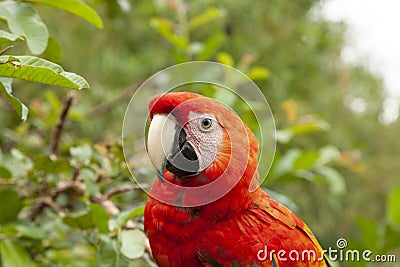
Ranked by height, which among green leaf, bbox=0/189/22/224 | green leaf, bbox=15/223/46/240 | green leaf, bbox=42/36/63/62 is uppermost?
green leaf, bbox=42/36/63/62

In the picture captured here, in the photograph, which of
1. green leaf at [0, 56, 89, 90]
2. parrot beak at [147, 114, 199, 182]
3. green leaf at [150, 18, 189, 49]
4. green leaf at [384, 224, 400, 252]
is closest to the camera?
green leaf at [0, 56, 89, 90]

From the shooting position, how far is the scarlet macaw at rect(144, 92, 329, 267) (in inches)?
26.0

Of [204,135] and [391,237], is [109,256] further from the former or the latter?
[391,237]

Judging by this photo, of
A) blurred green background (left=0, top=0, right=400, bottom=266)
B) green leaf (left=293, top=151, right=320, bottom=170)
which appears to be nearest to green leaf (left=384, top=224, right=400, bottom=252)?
blurred green background (left=0, top=0, right=400, bottom=266)

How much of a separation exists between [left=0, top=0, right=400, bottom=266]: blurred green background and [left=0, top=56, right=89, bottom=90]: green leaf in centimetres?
20

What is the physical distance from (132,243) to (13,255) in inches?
9.3

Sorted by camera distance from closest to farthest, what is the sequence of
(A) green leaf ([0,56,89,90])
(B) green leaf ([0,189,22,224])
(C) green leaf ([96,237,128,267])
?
1. (A) green leaf ([0,56,89,90])
2. (C) green leaf ([96,237,128,267])
3. (B) green leaf ([0,189,22,224])

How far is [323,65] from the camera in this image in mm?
3566

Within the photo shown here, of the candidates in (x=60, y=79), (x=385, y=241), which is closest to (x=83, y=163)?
(x=60, y=79)

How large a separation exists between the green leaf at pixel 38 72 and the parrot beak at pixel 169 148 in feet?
0.46

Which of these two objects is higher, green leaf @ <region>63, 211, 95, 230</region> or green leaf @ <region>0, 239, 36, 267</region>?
green leaf @ <region>63, 211, 95, 230</region>

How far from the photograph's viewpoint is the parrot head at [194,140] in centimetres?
66

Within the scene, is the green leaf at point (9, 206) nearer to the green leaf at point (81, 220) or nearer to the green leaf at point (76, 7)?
the green leaf at point (81, 220)

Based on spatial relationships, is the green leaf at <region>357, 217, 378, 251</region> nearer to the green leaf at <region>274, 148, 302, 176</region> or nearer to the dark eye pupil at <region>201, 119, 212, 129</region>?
the green leaf at <region>274, 148, 302, 176</region>
